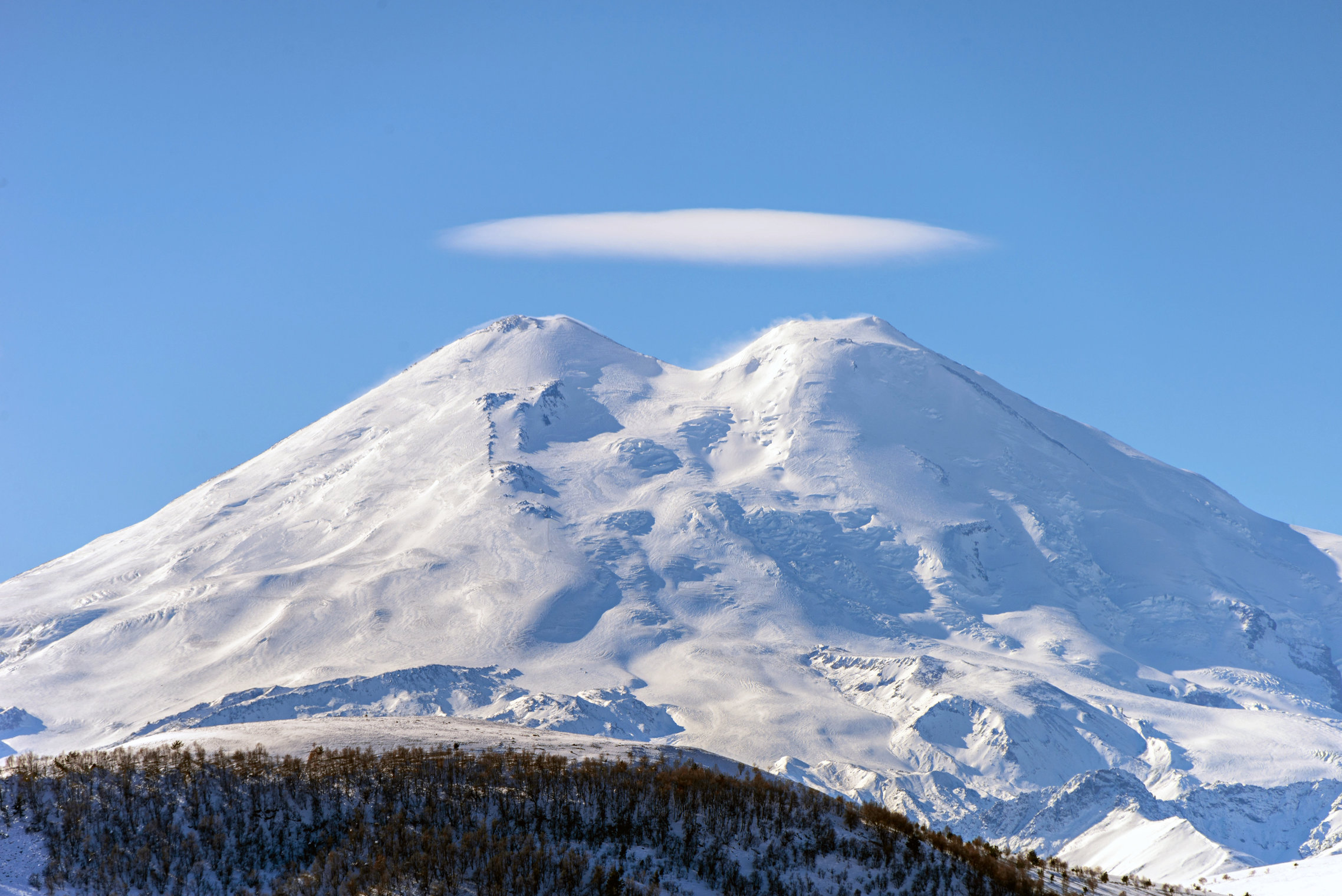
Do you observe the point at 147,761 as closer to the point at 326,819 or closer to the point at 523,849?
the point at 326,819

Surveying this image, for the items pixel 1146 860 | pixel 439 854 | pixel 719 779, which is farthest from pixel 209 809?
pixel 1146 860

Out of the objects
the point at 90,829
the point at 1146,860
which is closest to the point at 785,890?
the point at 90,829

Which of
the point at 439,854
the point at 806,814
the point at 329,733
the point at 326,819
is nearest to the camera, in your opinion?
the point at 439,854

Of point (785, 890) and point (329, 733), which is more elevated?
point (329, 733)

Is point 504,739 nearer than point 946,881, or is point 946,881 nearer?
point 946,881

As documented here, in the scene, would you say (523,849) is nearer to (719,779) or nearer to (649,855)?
(649,855)

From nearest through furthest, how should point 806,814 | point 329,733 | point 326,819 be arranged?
point 326,819 < point 806,814 < point 329,733
